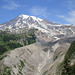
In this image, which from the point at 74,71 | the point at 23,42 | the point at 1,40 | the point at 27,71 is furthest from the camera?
the point at 23,42

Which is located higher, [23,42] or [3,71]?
[23,42]

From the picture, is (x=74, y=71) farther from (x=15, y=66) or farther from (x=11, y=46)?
(x=11, y=46)

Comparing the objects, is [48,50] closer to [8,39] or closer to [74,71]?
[8,39]

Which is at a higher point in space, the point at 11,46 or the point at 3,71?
the point at 11,46

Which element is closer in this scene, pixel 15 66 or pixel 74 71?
pixel 74 71

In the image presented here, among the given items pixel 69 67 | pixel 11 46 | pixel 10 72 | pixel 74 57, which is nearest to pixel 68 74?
pixel 69 67

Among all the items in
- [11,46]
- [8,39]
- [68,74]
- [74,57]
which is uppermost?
[8,39]

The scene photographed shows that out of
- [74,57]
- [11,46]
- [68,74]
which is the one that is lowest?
[68,74]

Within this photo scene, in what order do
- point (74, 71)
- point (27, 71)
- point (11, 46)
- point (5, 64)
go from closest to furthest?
point (74, 71), point (5, 64), point (27, 71), point (11, 46)

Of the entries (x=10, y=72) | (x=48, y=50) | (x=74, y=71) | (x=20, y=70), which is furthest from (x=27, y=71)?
(x=48, y=50)
